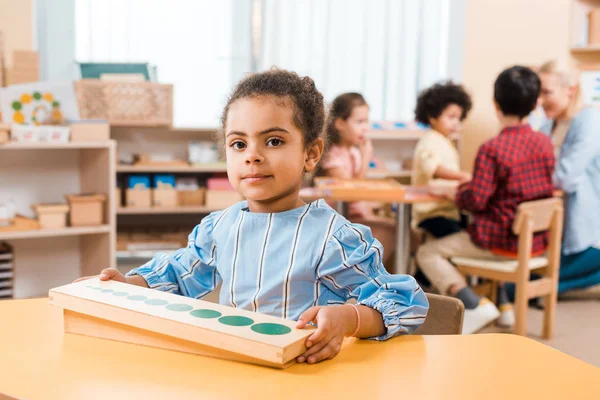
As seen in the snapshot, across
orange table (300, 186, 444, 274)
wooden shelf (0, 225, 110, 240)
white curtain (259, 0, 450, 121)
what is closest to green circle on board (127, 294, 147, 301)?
orange table (300, 186, 444, 274)

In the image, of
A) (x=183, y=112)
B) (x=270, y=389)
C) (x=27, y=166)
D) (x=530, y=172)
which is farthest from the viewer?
(x=183, y=112)

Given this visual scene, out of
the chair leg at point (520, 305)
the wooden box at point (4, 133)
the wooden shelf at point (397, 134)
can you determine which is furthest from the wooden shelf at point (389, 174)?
the wooden box at point (4, 133)

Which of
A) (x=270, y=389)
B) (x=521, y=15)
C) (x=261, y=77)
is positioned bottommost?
(x=270, y=389)

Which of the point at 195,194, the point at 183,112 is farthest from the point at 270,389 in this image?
the point at 183,112

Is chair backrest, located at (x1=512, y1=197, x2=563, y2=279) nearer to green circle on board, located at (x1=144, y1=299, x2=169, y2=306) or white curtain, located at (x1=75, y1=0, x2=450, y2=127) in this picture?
white curtain, located at (x1=75, y1=0, x2=450, y2=127)

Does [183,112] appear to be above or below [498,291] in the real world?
above

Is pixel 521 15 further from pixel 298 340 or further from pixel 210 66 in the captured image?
pixel 298 340

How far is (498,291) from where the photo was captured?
3521mm

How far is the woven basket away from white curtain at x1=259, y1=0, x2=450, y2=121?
1011 mm

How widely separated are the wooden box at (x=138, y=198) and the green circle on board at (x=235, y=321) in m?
3.39

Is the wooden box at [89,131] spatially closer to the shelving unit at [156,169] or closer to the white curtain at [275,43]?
the shelving unit at [156,169]

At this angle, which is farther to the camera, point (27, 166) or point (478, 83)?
point (478, 83)

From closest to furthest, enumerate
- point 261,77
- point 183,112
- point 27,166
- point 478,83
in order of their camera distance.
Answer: point 261,77, point 27,166, point 183,112, point 478,83

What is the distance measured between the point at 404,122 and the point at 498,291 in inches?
66.0
